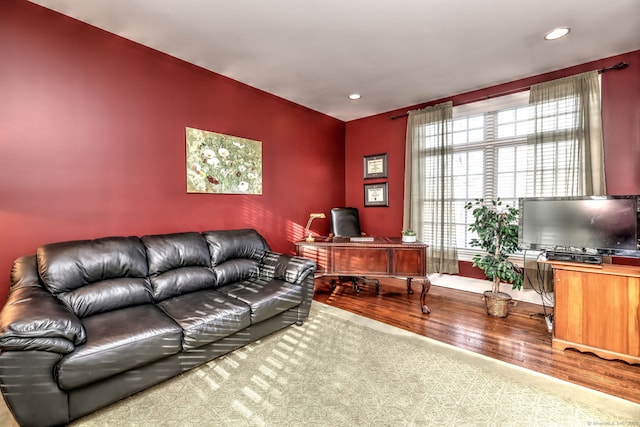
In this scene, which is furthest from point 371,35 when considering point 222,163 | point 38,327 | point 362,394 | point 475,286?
point 475,286

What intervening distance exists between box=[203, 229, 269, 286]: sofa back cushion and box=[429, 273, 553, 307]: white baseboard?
270cm

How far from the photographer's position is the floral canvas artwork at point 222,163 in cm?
316

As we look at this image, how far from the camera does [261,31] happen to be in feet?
8.41

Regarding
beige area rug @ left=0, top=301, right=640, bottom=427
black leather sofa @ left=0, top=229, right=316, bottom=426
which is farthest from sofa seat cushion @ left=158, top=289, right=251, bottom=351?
beige area rug @ left=0, top=301, right=640, bottom=427

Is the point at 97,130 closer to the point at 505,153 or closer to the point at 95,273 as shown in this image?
the point at 95,273

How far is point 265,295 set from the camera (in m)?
2.52

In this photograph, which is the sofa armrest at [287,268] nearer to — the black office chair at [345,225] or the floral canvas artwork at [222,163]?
the floral canvas artwork at [222,163]

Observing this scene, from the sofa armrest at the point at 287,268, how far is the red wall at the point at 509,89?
2398 millimetres

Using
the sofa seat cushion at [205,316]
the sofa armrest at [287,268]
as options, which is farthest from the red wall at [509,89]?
the sofa seat cushion at [205,316]

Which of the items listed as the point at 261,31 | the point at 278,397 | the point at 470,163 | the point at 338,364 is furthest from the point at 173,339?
the point at 470,163

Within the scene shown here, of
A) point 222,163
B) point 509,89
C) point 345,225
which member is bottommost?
point 345,225

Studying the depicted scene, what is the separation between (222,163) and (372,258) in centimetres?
216

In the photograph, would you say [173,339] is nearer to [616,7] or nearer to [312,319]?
[312,319]

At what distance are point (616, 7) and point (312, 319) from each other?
3808 millimetres
